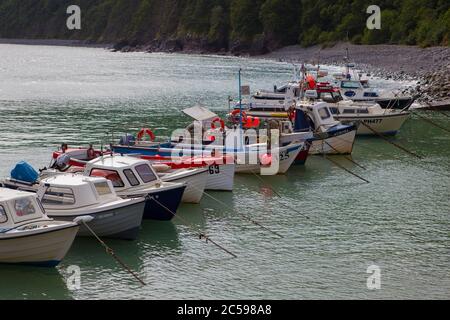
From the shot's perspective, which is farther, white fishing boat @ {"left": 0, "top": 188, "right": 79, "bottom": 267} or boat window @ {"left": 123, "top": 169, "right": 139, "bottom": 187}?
boat window @ {"left": 123, "top": 169, "right": 139, "bottom": 187}

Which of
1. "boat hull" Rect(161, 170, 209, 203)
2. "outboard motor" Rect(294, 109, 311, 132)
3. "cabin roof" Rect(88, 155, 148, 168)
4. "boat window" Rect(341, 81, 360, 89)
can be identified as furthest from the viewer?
"boat window" Rect(341, 81, 360, 89)

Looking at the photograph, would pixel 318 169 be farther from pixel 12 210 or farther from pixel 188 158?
pixel 12 210

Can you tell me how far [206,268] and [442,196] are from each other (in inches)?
607

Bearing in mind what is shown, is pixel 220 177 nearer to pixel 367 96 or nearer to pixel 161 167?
pixel 161 167

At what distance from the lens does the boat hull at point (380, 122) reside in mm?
53688

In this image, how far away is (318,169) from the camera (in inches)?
1731

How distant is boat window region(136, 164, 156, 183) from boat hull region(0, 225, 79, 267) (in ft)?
20.4

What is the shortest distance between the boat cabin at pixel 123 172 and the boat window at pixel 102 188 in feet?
4.80

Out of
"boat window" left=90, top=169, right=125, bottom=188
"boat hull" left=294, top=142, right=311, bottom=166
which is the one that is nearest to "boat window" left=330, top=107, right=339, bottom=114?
"boat hull" left=294, top=142, right=311, bottom=166

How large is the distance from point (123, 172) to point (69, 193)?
331cm

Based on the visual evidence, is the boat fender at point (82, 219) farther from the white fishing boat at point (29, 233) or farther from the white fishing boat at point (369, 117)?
the white fishing boat at point (369, 117)

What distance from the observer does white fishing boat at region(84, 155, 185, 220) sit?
30.1 meters

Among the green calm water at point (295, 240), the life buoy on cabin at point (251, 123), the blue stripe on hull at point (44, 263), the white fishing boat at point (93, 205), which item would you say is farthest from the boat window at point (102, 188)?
the life buoy on cabin at point (251, 123)

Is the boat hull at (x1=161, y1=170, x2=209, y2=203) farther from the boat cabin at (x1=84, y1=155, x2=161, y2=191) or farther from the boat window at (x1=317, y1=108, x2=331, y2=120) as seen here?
the boat window at (x1=317, y1=108, x2=331, y2=120)
